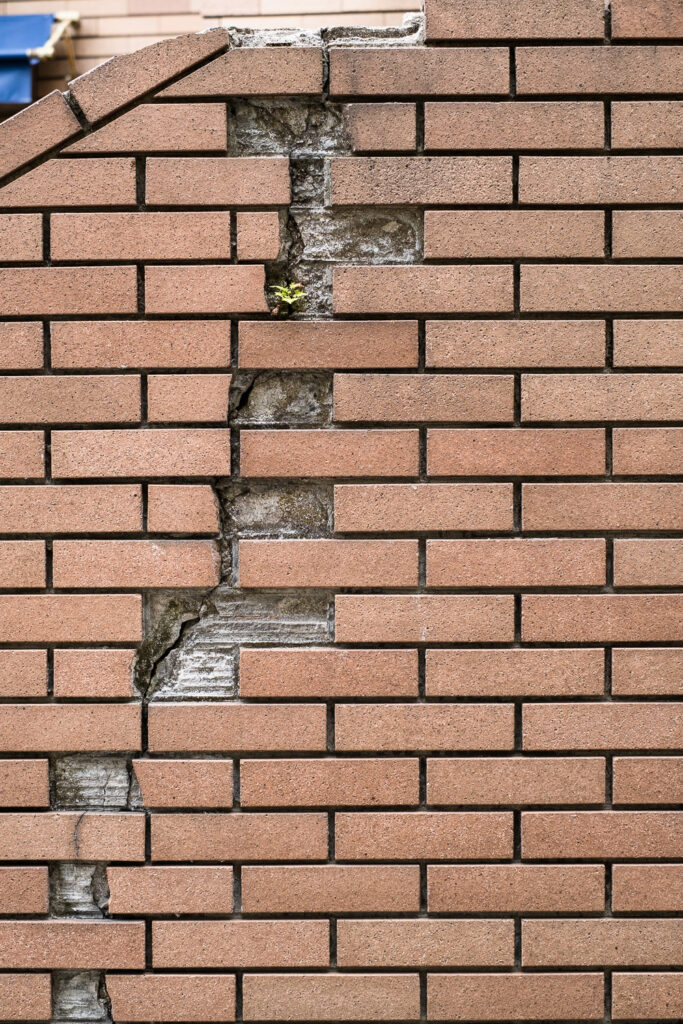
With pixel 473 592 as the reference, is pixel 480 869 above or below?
below

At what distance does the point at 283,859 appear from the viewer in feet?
6.70

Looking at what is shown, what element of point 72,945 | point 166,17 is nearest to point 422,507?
point 72,945

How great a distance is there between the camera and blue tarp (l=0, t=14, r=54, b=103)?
12.4 ft

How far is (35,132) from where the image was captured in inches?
81.3

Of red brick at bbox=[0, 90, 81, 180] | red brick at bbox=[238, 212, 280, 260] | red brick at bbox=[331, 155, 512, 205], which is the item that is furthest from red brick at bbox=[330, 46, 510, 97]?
red brick at bbox=[0, 90, 81, 180]

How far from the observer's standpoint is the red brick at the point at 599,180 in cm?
205

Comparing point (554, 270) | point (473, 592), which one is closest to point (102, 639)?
point (473, 592)

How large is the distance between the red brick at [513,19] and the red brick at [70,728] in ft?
6.93

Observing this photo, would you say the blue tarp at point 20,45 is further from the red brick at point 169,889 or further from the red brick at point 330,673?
the red brick at point 169,889

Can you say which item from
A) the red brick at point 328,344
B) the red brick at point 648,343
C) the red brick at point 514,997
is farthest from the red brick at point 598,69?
the red brick at point 514,997

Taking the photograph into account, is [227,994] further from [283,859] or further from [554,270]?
[554,270]

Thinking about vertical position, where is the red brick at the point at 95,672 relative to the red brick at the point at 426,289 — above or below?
below

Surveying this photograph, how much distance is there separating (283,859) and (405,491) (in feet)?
3.58

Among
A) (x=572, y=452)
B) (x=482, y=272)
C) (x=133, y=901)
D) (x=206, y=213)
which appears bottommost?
(x=133, y=901)
